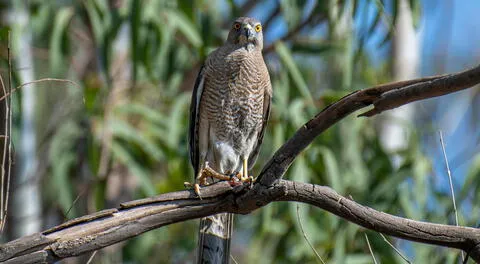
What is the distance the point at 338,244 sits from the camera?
16.7 feet

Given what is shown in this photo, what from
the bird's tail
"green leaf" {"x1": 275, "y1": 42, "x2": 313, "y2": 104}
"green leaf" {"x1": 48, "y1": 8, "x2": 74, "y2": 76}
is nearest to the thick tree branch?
the bird's tail

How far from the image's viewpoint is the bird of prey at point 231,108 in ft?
14.6

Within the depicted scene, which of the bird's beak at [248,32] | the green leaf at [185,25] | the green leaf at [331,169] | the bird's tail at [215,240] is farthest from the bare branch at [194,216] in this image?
the green leaf at [185,25]

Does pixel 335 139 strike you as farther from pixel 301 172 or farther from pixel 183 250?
pixel 183 250

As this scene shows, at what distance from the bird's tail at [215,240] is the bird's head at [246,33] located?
3.52 feet

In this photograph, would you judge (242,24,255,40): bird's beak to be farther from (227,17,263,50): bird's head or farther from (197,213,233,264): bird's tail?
(197,213,233,264): bird's tail

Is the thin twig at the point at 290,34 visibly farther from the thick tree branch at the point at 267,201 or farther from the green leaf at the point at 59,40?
the thick tree branch at the point at 267,201

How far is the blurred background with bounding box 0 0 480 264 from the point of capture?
5.21 m

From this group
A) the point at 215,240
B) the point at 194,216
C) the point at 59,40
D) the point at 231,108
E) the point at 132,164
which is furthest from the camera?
the point at 132,164

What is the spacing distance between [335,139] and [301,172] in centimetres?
67

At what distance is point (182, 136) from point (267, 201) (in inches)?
126

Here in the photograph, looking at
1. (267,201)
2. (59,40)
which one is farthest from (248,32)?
(267,201)

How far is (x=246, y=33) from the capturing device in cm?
456

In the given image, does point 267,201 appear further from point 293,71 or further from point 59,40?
point 59,40
